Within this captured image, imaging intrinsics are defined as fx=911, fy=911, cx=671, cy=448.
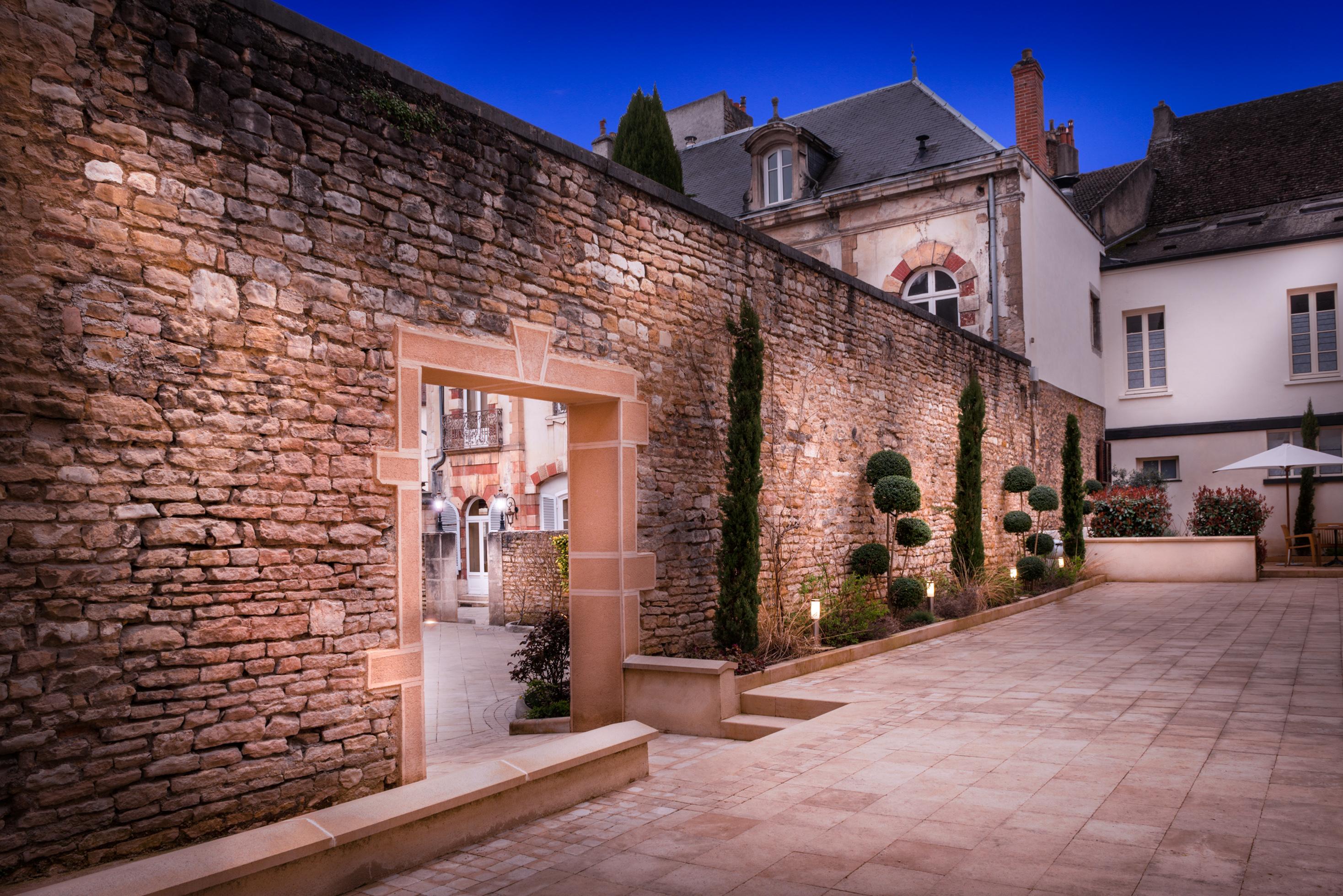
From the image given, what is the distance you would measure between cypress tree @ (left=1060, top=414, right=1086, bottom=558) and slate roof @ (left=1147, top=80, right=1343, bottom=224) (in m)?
8.53

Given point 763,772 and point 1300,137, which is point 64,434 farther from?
point 1300,137

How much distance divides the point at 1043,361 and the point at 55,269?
14.5 m

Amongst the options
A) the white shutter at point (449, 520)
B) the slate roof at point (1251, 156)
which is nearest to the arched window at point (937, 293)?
the slate roof at point (1251, 156)

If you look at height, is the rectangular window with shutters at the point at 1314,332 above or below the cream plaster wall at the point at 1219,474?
above

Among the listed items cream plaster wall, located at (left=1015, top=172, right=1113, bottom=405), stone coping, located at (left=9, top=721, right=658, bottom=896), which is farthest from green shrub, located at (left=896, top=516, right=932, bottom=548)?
cream plaster wall, located at (left=1015, top=172, right=1113, bottom=405)

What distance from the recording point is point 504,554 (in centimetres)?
1457

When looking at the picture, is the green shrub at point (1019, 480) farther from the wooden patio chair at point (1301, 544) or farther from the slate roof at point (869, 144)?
the wooden patio chair at point (1301, 544)

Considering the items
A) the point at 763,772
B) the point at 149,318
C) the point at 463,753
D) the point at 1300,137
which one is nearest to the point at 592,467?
the point at 463,753

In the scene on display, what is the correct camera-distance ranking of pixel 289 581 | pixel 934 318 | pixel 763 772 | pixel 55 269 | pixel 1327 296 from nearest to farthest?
pixel 55 269
pixel 289 581
pixel 763 772
pixel 934 318
pixel 1327 296

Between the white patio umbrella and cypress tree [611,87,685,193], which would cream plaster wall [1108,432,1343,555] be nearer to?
the white patio umbrella

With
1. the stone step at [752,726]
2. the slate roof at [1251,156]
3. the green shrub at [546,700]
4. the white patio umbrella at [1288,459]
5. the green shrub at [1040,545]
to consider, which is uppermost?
the slate roof at [1251,156]

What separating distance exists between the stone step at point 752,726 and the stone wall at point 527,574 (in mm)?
8059

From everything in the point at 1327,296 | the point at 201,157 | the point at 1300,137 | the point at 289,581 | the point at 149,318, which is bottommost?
the point at 289,581

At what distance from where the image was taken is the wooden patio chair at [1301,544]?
49.0 feet
